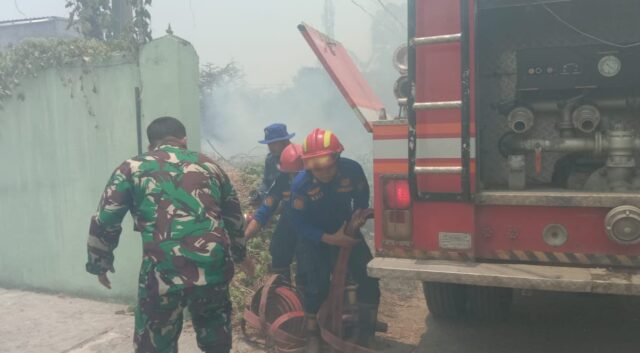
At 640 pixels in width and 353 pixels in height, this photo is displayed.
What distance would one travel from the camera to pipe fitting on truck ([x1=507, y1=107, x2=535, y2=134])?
359 centimetres

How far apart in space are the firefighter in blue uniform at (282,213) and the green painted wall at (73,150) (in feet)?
2.60

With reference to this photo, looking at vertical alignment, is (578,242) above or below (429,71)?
below

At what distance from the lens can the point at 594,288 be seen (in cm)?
291

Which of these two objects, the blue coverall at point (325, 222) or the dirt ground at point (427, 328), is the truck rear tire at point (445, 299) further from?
the blue coverall at point (325, 222)

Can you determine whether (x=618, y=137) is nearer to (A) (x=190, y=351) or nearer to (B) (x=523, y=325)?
(B) (x=523, y=325)

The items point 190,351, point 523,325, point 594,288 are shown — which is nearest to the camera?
point 594,288

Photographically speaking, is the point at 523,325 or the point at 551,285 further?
the point at 523,325

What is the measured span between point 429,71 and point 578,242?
4.14ft

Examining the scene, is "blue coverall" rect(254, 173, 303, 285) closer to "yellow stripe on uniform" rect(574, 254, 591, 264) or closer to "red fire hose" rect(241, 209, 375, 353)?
"red fire hose" rect(241, 209, 375, 353)

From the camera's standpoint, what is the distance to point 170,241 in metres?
2.96

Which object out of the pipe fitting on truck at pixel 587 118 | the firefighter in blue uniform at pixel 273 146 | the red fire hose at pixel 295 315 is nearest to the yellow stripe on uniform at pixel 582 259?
the pipe fitting on truck at pixel 587 118

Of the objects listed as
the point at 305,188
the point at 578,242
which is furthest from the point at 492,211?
the point at 305,188

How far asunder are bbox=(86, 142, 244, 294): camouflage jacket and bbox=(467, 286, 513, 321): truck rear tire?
2.32m

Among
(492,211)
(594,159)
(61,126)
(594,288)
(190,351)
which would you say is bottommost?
(190,351)
